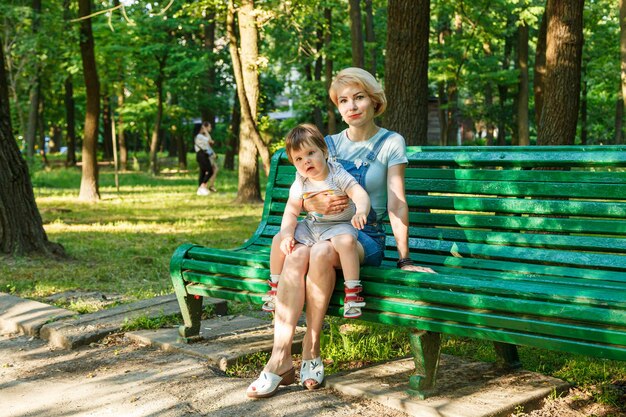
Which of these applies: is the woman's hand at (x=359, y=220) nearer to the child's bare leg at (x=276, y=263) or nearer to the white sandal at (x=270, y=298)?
the child's bare leg at (x=276, y=263)

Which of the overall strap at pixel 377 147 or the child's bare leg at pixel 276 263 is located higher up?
the overall strap at pixel 377 147

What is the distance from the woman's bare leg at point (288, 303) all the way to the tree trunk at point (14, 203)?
16.1 ft

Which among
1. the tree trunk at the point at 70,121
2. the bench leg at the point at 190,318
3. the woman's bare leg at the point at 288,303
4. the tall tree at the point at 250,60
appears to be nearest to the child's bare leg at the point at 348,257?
the woman's bare leg at the point at 288,303

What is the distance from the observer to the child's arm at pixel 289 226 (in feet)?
13.2

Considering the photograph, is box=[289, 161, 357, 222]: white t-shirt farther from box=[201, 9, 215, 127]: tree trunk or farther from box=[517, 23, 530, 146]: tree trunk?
box=[201, 9, 215, 127]: tree trunk

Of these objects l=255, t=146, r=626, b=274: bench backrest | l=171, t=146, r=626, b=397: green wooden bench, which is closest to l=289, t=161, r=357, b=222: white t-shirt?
l=171, t=146, r=626, b=397: green wooden bench

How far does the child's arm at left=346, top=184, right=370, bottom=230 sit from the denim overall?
16cm

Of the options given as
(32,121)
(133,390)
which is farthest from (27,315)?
(32,121)

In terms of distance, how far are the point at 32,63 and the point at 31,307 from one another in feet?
63.6

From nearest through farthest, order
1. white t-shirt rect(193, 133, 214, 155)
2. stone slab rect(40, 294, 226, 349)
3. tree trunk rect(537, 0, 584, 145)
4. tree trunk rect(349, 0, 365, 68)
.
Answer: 1. stone slab rect(40, 294, 226, 349)
2. tree trunk rect(537, 0, 584, 145)
3. tree trunk rect(349, 0, 365, 68)
4. white t-shirt rect(193, 133, 214, 155)

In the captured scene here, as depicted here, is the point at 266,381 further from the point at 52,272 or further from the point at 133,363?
the point at 52,272

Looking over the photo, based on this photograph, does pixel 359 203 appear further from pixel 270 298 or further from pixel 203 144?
pixel 203 144

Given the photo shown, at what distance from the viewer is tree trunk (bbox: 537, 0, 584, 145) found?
313 inches

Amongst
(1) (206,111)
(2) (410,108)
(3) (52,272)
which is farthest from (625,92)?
(1) (206,111)
